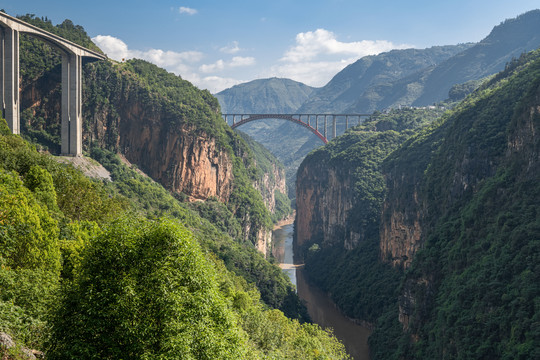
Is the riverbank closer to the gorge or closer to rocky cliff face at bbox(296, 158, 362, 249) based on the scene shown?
rocky cliff face at bbox(296, 158, 362, 249)

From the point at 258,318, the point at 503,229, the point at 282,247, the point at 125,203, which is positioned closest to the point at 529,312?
the point at 503,229

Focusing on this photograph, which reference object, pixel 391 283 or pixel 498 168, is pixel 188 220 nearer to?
pixel 391 283

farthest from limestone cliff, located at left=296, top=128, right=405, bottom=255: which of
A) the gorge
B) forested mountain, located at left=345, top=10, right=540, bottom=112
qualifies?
forested mountain, located at left=345, top=10, right=540, bottom=112

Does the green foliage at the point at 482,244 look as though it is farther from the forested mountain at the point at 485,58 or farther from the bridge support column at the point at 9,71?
the forested mountain at the point at 485,58

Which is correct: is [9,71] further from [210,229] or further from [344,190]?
[344,190]

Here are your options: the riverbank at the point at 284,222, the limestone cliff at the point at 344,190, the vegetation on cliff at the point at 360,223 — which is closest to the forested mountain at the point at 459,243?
the vegetation on cliff at the point at 360,223

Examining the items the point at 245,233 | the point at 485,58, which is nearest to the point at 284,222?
the point at 245,233
